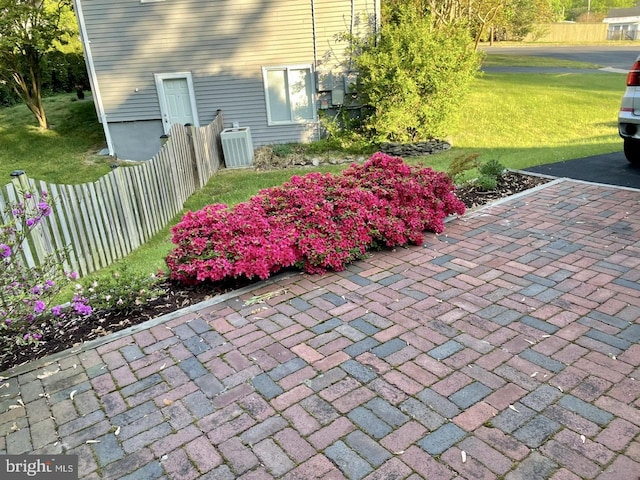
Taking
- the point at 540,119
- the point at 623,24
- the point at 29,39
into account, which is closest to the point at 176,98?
the point at 29,39

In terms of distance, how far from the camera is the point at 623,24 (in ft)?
179

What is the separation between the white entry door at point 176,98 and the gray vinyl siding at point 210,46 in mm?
151

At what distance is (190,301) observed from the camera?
436 centimetres

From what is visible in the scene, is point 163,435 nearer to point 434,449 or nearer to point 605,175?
point 434,449

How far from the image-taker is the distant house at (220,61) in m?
12.4

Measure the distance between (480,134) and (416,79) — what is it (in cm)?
248

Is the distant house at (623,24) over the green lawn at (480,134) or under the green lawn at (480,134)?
over

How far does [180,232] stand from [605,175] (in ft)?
21.1

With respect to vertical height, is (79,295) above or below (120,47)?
below

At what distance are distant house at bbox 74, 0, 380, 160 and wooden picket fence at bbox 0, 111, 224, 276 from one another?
4996 mm

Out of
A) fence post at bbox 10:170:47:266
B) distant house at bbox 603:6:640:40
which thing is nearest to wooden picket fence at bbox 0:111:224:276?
fence post at bbox 10:170:47:266

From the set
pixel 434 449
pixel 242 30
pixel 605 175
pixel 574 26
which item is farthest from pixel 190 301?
pixel 574 26

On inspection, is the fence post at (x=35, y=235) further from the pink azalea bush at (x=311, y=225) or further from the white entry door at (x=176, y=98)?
the white entry door at (x=176, y=98)

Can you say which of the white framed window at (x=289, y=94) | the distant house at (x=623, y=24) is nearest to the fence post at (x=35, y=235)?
the white framed window at (x=289, y=94)
